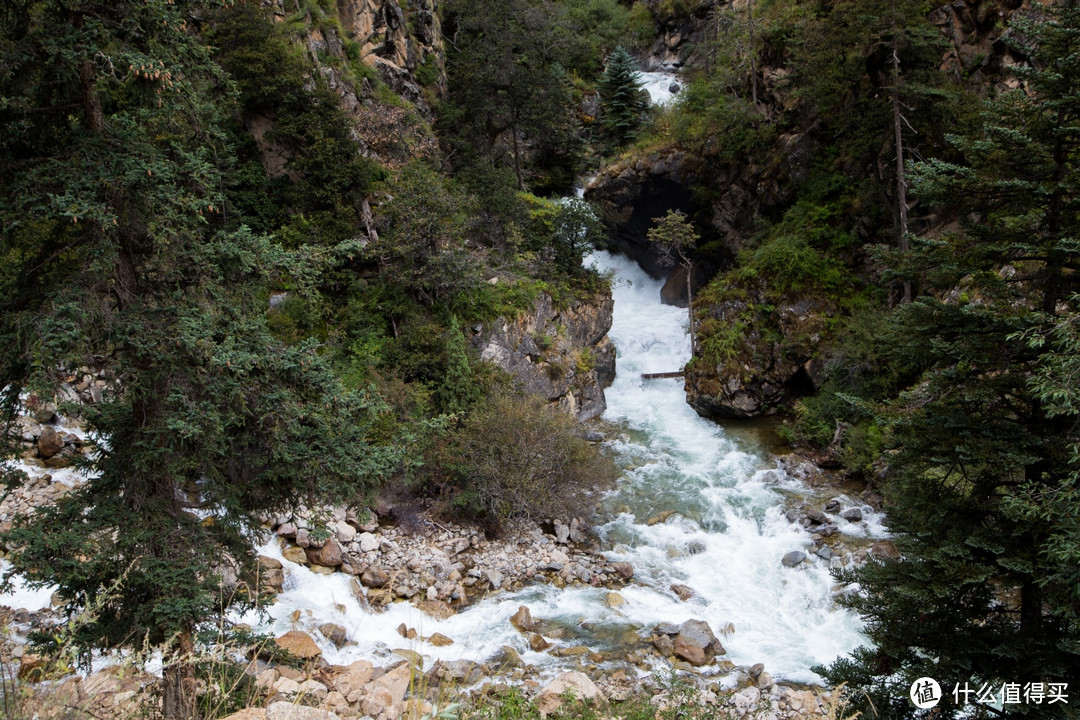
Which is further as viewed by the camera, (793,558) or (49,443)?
(793,558)

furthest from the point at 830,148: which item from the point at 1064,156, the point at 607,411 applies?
the point at 1064,156

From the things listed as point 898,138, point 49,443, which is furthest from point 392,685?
point 898,138

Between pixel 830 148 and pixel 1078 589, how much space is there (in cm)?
2034

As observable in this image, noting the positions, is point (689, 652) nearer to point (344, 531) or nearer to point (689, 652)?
point (689, 652)

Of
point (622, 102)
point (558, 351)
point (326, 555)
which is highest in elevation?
point (622, 102)

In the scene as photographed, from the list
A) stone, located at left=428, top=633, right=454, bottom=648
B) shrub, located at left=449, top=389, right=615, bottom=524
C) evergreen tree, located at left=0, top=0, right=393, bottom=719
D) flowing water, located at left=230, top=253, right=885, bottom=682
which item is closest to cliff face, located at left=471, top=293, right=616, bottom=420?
flowing water, located at left=230, top=253, right=885, bottom=682

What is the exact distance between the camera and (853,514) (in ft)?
46.6

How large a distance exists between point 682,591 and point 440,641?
194 inches

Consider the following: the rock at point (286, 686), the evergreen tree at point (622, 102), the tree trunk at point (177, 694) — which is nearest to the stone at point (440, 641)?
the rock at point (286, 686)

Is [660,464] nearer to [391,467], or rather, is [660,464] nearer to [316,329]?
[316,329]

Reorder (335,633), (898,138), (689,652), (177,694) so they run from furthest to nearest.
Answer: (898,138), (689,652), (335,633), (177,694)

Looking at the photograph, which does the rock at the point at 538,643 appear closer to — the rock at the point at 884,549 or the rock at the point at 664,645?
the rock at the point at 664,645

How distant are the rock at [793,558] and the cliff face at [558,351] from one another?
7.62 meters

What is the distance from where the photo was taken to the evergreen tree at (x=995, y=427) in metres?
5.62
